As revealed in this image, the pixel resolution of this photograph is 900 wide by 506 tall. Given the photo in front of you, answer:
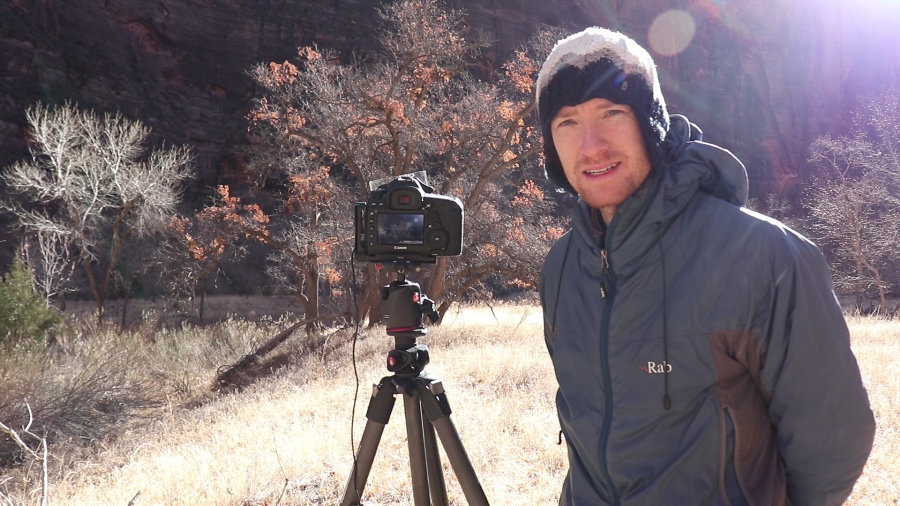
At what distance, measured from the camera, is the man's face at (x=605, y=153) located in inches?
48.3

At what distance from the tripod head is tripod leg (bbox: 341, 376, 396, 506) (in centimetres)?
8

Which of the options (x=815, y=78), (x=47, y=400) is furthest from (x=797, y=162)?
(x=47, y=400)

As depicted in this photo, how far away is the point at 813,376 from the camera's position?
1019 mm

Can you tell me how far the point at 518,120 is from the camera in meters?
10.2

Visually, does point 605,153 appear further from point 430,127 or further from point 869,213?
point 869,213

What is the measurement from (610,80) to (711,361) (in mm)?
591

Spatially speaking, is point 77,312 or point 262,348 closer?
point 262,348

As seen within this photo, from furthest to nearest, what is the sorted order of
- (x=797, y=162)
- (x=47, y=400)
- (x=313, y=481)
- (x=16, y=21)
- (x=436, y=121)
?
(x=797, y=162) < (x=16, y=21) < (x=436, y=121) < (x=47, y=400) < (x=313, y=481)

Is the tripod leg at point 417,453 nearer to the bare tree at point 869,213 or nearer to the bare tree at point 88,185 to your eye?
the bare tree at point 88,185

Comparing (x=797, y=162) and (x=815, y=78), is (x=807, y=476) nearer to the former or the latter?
(x=797, y=162)

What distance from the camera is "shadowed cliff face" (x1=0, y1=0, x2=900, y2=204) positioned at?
23.8 metres

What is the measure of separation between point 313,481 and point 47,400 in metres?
5.81

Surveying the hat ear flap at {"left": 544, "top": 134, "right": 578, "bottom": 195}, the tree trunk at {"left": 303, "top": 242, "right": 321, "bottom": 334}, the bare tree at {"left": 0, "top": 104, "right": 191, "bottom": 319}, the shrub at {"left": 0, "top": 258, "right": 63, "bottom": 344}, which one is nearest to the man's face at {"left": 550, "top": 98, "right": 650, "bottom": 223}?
the hat ear flap at {"left": 544, "top": 134, "right": 578, "bottom": 195}

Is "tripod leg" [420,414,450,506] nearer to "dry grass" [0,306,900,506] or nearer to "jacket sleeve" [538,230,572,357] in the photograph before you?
"dry grass" [0,306,900,506]
